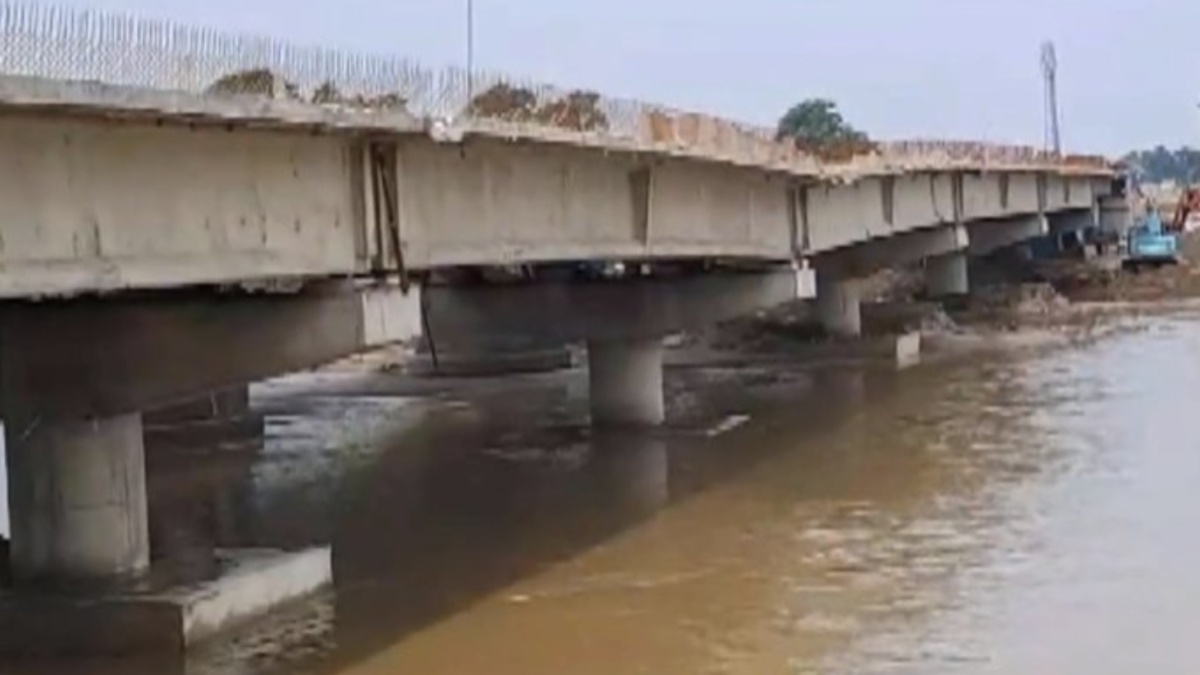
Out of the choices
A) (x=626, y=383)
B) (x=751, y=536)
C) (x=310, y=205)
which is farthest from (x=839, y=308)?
(x=310, y=205)

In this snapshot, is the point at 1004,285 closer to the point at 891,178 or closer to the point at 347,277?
the point at 891,178

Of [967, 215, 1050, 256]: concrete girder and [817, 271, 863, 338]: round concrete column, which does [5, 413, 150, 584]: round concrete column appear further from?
[967, 215, 1050, 256]: concrete girder

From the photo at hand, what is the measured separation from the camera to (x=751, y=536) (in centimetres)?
2128

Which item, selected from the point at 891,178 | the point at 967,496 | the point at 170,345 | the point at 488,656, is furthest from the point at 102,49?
the point at 891,178

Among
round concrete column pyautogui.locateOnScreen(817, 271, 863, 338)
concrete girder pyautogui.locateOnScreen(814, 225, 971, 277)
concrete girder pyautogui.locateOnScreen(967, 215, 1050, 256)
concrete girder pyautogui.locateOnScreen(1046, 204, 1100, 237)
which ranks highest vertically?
concrete girder pyautogui.locateOnScreen(1046, 204, 1100, 237)

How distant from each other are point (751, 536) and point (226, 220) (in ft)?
25.4

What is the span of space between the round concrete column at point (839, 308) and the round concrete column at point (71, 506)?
1445 inches

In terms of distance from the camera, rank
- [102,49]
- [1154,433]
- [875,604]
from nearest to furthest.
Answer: [102,49] → [875,604] → [1154,433]

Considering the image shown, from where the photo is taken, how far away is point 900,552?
19.5 meters

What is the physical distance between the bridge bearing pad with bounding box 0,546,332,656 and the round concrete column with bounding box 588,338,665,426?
1693 centimetres

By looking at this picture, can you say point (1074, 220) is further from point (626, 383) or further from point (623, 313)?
point (623, 313)

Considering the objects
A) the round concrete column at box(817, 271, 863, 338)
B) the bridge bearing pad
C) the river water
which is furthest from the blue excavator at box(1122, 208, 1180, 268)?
the bridge bearing pad

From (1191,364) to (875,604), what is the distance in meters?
28.0

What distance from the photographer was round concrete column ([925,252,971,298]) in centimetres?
6819
